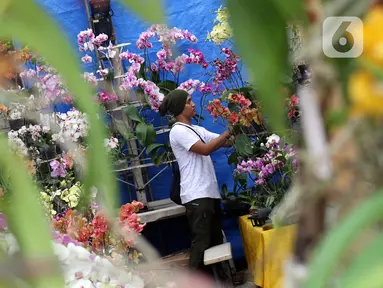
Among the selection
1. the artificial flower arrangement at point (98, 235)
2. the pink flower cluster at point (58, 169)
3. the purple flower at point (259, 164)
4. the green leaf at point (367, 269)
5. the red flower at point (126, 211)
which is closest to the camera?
the green leaf at point (367, 269)

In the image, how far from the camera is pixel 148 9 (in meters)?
0.19

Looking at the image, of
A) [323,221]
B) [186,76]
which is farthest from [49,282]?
[186,76]

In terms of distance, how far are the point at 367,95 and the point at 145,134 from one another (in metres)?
3.27

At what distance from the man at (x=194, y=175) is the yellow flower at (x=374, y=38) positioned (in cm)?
278

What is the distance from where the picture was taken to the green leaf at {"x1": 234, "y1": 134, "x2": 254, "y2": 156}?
9.75ft

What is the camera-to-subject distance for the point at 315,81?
0.53ft

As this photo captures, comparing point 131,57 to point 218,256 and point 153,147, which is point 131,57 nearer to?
point 153,147

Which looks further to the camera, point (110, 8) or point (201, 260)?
point (110, 8)

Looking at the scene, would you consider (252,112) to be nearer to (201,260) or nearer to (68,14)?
(201,260)

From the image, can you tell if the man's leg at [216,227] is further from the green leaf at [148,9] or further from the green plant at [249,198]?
the green leaf at [148,9]

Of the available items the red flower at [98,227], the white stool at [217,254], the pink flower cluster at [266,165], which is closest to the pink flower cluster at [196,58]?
the pink flower cluster at [266,165]

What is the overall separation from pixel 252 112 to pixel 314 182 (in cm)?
262
